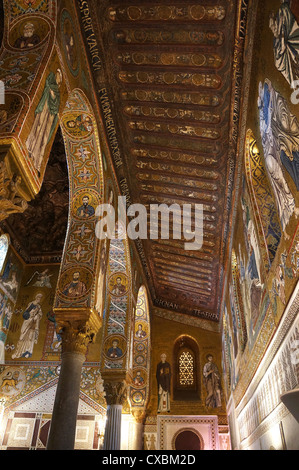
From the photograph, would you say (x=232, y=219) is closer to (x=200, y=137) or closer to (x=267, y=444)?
(x=200, y=137)

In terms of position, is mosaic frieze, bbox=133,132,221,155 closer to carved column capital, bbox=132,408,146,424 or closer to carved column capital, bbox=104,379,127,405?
carved column capital, bbox=104,379,127,405

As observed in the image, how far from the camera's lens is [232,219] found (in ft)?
30.1

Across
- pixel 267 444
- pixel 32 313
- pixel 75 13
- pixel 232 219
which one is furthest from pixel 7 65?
pixel 32 313

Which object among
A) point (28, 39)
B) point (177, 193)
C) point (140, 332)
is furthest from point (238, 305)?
point (28, 39)

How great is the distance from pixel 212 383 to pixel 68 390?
30.8ft

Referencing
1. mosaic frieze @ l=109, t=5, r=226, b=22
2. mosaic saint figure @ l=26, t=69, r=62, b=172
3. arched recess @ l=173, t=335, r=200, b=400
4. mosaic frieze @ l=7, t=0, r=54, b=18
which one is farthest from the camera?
arched recess @ l=173, t=335, r=200, b=400

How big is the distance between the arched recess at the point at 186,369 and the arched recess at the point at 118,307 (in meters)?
5.32

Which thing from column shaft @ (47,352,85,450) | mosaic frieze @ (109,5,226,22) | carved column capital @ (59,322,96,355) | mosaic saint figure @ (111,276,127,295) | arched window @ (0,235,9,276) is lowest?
column shaft @ (47,352,85,450)

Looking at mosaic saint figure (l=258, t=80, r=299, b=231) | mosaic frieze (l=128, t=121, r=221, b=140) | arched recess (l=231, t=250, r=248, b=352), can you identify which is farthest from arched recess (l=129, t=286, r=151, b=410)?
mosaic saint figure (l=258, t=80, r=299, b=231)

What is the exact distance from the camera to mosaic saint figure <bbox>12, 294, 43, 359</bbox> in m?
13.2

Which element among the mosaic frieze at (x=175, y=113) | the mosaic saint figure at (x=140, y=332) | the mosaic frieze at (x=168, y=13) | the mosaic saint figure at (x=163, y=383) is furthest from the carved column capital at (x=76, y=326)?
the mosaic saint figure at (x=163, y=383)

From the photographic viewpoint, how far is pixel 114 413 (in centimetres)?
923

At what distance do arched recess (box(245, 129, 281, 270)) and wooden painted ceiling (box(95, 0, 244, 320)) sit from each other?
1217 millimetres

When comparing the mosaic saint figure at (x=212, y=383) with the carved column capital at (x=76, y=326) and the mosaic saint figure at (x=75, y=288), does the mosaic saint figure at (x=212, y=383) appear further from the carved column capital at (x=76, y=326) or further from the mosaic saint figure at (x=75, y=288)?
the mosaic saint figure at (x=75, y=288)
